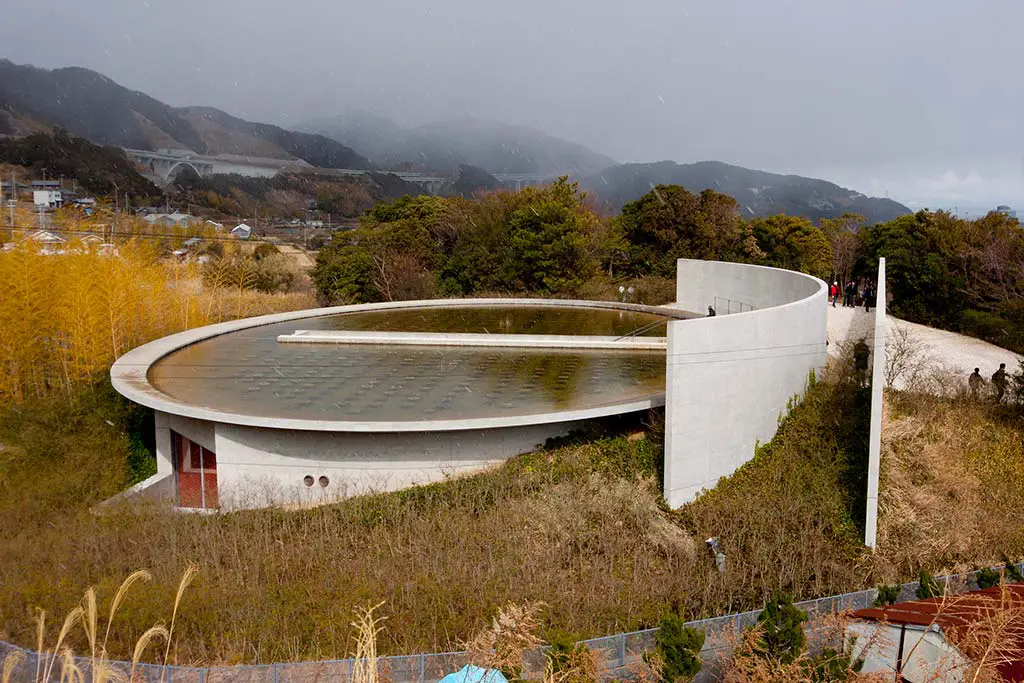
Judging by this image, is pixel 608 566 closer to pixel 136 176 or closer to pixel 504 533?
pixel 504 533

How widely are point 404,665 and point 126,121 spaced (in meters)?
114

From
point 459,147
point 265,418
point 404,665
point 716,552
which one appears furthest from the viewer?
point 459,147

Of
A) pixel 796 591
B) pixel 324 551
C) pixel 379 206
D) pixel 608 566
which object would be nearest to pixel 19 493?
pixel 324 551

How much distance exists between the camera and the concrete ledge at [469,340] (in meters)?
15.7

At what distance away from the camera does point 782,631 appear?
19.2 feet

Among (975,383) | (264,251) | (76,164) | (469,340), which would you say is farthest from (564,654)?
(76,164)

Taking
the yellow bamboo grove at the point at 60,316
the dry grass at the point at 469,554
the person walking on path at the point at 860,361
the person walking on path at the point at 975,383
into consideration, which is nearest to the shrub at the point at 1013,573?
the dry grass at the point at 469,554

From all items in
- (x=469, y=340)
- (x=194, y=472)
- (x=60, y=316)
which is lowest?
(x=194, y=472)

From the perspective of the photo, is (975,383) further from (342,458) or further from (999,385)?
(342,458)

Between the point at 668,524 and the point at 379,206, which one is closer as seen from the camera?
the point at 668,524

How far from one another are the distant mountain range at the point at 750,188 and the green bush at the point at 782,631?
6514cm

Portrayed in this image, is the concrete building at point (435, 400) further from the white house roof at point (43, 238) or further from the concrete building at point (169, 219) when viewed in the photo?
the concrete building at point (169, 219)

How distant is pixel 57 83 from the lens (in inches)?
4040

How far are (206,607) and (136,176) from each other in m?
61.1
